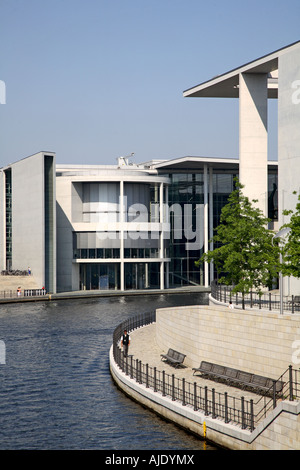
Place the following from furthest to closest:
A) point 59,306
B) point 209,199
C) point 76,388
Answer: point 209,199 → point 59,306 → point 76,388

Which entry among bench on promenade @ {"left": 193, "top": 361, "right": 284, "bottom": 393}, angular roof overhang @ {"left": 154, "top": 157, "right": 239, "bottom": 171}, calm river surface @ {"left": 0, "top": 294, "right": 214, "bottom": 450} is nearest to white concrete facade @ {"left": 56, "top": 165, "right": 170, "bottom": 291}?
angular roof overhang @ {"left": 154, "top": 157, "right": 239, "bottom": 171}

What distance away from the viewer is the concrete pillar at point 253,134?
191 feet

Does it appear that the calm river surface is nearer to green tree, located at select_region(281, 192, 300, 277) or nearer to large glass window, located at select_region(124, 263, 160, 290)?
green tree, located at select_region(281, 192, 300, 277)

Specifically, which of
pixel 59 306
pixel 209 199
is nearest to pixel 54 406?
pixel 59 306

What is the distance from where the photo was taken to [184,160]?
265 ft

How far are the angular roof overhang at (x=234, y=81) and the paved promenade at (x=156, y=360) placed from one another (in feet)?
82.5

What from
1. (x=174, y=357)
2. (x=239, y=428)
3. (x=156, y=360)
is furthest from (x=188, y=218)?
(x=239, y=428)

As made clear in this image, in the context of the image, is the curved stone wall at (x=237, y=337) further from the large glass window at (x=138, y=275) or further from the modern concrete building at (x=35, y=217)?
the large glass window at (x=138, y=275)

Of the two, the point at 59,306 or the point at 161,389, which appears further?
the point at 59,306

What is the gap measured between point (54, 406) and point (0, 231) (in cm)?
6845

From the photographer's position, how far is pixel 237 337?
89.4ft

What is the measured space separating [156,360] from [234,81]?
125 ft

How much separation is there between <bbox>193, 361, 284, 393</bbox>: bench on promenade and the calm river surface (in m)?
3.53
